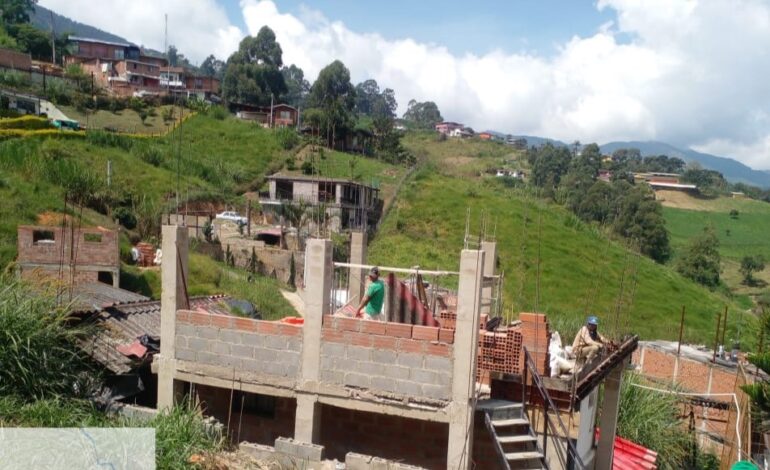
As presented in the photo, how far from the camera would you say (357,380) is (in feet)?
27.1

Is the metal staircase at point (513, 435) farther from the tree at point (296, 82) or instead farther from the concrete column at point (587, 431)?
the tree at point (296, 82)

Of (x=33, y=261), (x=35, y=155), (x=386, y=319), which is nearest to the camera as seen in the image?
(x=386, y=319)

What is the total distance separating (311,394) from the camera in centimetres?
845

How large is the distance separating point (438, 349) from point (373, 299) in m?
1.67

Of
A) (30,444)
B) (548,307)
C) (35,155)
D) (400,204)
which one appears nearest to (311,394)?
(30,444)

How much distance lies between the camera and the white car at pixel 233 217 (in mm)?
37400

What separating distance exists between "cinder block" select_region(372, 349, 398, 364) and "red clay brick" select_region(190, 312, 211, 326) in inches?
96.9

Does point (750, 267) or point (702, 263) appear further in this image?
point (750, 267)

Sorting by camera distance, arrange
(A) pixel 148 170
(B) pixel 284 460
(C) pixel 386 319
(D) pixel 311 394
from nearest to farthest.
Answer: (B) pixel 284 460 → (D) pixel 311 394 → (C) pixel 386 319 → (A) pixel 148 170

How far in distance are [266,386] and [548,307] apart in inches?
1161

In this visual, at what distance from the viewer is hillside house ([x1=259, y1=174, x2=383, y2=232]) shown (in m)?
40.1

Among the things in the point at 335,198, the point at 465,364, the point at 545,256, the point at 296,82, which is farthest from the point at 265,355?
the point at 296,82

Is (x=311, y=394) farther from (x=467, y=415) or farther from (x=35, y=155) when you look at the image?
(x=35, y=155)

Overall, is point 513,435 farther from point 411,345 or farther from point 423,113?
point 423,113
